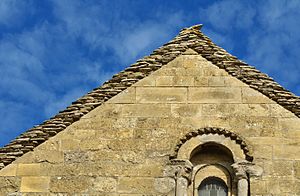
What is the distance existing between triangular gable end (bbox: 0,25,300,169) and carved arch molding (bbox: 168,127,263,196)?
1330 mm

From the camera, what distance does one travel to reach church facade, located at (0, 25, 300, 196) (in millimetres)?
17031

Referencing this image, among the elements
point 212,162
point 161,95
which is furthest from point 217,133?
point 161,95

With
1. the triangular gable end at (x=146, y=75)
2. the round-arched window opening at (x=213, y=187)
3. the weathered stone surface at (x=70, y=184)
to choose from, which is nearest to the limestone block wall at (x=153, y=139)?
the weathered stone surface at (x=70, y=184)

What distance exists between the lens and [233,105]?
1797cm

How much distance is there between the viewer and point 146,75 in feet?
61.1

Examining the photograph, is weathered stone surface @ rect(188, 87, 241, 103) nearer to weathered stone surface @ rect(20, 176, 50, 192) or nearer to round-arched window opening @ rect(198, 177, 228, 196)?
round-arched window opening @ rect(198, 177, 228, 196)

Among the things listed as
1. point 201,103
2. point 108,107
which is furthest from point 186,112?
point 108,107

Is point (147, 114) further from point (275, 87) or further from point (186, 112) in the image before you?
point (275, 87)

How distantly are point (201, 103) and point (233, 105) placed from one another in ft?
1.96

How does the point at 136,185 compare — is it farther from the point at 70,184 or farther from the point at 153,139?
the point at 70,184

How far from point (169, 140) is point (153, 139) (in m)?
0.30

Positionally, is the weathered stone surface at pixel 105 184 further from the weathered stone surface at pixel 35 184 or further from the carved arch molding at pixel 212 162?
the carved arch molding at pixel 212 162

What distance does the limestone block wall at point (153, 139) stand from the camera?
1703cm


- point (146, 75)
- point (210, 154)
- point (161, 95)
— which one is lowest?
point (210, 154)
